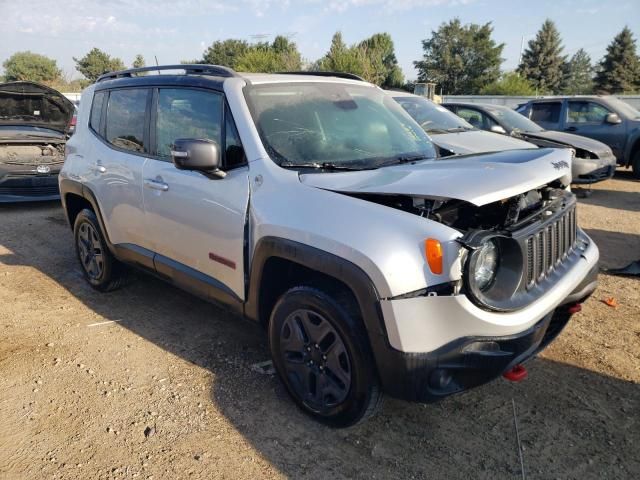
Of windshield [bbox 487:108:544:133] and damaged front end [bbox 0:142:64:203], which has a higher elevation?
windshield [bbox 487:108:544:133]

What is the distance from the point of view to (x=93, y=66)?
79625 mm

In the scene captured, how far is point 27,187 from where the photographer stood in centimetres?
803

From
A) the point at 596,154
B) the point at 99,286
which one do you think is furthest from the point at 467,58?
the point at 99,286

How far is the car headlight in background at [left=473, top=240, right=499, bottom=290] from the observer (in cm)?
237

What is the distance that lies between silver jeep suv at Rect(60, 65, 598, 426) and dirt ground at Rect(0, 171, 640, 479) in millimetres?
298

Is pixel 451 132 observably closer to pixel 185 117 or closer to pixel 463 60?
pixel 185 117

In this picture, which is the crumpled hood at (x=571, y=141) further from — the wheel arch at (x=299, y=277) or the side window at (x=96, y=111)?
the wheel arch at (x=299, y=277)

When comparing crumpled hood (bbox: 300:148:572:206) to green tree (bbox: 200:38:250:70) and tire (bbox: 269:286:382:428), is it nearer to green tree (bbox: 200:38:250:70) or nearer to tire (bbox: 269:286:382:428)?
tire (bbox: 269:286:382:428)

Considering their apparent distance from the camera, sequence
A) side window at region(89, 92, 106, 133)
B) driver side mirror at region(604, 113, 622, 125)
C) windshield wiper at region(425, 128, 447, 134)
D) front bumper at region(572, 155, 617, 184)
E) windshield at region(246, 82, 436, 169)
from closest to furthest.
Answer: windshield at region(246, 82, 436, 169), side window at region(89, 92, 106, 133), windshield wiper at region(425, 128, 447, 134), front bumper at region(572, 155, 617, 184), driver side mirror at region(604, 113, 622, 125)

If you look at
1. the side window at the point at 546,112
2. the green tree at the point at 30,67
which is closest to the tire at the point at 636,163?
the side window at the point at 546,112

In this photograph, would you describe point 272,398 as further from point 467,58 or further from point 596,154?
point 467,58

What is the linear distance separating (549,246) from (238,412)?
1944 mm

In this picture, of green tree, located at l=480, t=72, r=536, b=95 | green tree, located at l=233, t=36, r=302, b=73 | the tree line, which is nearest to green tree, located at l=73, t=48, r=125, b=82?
the tree line

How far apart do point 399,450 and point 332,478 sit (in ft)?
1.30
